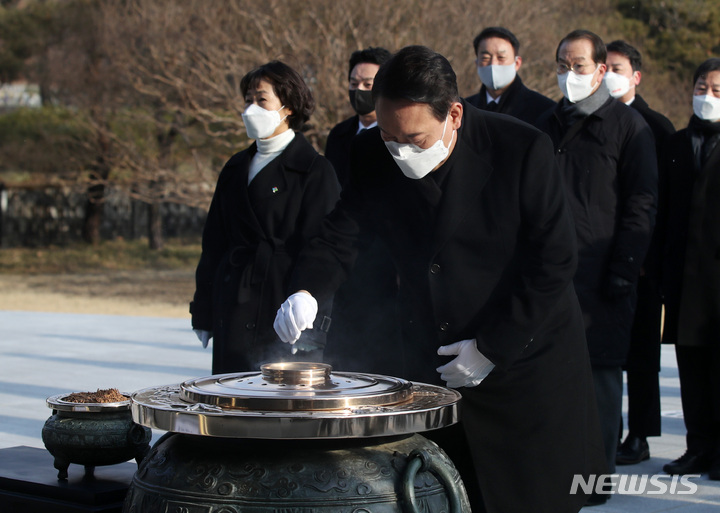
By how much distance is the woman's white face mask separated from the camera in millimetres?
4523

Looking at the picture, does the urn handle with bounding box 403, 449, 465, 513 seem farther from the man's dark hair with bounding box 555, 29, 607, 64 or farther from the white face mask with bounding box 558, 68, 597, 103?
the man's dark hair with bounding box 555, 29, 607, 64

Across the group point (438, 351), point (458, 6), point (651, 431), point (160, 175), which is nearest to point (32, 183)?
point (160, 175)

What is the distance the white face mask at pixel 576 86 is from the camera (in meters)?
4.52

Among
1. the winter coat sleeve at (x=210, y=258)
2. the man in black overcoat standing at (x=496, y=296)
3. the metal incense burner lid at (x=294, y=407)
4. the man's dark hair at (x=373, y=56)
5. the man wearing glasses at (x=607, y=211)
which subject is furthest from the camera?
the man's dark hair at (x=373, y=56)

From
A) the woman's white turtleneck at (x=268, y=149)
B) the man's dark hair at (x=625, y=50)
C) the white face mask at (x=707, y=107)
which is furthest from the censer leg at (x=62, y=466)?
the man's dark hair at (x=625, y=50)

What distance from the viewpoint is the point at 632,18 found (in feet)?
81.1

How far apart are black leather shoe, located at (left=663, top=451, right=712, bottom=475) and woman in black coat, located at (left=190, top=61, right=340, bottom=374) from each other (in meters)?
2.03

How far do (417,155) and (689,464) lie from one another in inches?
110

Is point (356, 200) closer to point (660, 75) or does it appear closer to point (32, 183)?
point (660, 75)

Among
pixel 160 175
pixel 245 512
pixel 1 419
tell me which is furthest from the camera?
pixel 160 175

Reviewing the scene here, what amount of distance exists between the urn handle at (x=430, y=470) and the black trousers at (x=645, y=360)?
2.88 meters

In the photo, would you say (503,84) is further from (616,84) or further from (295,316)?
(295,316)

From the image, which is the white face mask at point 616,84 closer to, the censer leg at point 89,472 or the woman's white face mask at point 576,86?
the woman's white face mask at point 576,86

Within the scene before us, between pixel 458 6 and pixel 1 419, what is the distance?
11102 mm
